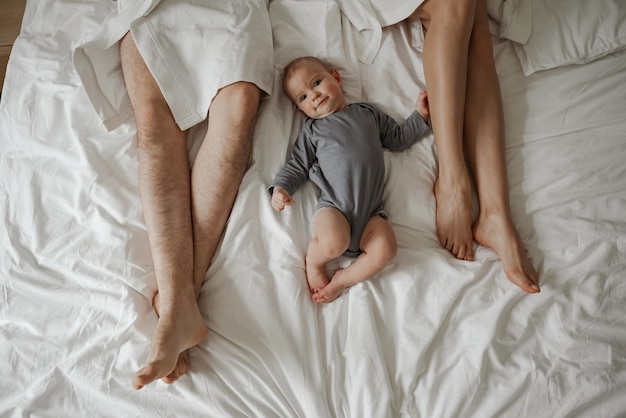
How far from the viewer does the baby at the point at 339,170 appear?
41.3 inches

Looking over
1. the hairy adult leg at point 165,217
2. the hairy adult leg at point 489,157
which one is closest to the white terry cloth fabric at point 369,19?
the hairy adult leg at point 489,157

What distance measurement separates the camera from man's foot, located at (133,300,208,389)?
2.93 ft

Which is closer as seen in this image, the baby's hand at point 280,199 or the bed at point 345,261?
the bed at point 345,261

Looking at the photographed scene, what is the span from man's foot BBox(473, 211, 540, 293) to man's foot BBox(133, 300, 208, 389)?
2.13ft

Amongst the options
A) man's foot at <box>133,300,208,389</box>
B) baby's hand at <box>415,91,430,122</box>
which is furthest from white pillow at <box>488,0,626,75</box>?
man's foot at <box>133,300,208,389</box>

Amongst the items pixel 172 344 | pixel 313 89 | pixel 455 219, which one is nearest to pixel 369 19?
pixel 313 89

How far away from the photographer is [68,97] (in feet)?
4.30

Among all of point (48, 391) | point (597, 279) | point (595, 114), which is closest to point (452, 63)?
point (595, 114)

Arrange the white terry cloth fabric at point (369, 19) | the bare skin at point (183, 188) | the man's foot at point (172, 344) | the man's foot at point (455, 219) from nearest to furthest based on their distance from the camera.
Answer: the man's foot at point (172, 344) < the bare skin at point (183, 188) < the man's foot at point (455, 219) < the white terry cloth fabric at point (369, 19)

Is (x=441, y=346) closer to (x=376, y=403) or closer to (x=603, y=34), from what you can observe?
(x=376, y=403)

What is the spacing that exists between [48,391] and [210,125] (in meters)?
0.67

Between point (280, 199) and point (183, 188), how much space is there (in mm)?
247

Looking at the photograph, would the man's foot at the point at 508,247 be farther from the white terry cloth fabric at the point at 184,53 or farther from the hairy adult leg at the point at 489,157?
the white terry cloth fabric at the point at 184,53

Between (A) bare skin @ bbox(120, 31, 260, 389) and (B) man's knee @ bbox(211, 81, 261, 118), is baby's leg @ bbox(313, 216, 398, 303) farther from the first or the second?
(B) man's knee @ bbox(211, 81, 261, 118)
